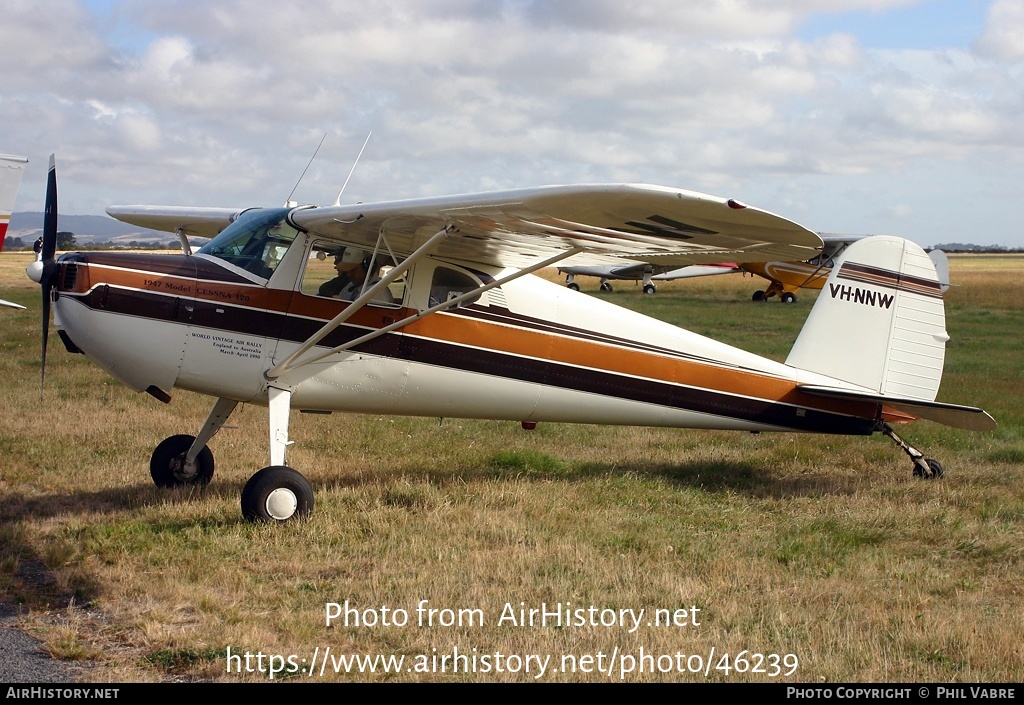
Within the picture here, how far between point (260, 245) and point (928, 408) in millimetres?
5770

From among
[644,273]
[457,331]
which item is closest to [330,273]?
[457,331]

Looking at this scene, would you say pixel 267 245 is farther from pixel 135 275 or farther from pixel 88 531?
pixel 88 531

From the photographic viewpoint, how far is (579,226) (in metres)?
6.17

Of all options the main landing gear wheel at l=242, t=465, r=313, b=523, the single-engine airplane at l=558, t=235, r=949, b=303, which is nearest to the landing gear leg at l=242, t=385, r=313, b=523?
the main landing gear wheel at l=242, t=465, r=313, b=523

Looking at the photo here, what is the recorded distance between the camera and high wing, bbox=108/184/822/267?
5.08 m

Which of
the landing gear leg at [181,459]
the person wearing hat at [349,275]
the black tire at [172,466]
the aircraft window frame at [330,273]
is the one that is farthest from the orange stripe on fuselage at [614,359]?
the black tire at [172,466]

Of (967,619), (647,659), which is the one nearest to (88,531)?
(647,659)

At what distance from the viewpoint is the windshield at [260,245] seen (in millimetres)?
7121

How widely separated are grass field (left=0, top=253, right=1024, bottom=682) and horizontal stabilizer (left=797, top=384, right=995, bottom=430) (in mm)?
617

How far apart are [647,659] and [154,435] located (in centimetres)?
747

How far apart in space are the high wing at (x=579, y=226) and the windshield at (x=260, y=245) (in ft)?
0.66

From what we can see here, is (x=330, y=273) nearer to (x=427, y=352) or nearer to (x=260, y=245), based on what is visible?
(x=260, y=245)

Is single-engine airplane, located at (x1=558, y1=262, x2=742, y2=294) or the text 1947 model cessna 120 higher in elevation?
single-engine airplane, located at (x1=558, y1=262, x2=742, y2=294)

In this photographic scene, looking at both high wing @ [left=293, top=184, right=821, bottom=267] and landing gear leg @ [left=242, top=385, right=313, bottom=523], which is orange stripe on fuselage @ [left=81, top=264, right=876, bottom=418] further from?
landing gear leg @ [left=242, top=385, right=313, bottom=523]
